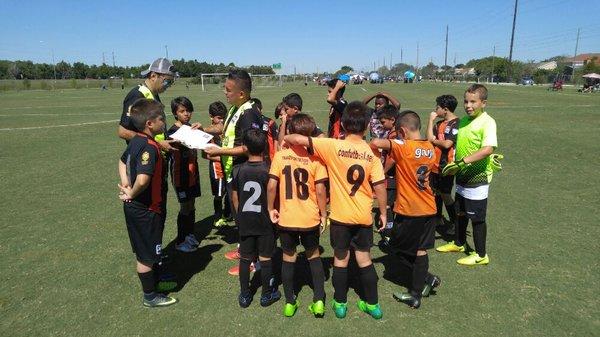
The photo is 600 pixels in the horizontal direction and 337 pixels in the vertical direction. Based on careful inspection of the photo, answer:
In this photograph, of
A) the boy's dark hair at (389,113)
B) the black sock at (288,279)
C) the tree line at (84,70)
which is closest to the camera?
the black sock at (288,279)

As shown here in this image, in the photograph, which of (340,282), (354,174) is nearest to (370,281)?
(340,282)

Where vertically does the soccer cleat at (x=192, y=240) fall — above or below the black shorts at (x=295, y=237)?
below

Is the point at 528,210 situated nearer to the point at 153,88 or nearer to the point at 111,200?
the point at 153,88

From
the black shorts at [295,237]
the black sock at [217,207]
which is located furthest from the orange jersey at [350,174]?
the black sock at [217,207]

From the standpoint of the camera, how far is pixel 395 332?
3619 millimetres

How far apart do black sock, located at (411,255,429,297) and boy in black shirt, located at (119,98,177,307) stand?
2.63 m

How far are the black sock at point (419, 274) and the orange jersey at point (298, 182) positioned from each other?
3.95ft

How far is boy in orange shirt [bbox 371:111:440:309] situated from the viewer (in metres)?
3.94

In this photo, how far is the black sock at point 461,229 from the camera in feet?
17.4

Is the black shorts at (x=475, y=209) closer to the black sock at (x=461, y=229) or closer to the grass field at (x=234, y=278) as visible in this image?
the black sock at (x=461, y=229)

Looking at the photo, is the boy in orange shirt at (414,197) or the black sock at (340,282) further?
the boy in orange shirt at (414,197)

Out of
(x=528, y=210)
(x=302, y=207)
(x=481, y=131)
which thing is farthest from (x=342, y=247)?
(x=528, y=210)

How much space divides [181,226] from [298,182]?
2590 millimetres

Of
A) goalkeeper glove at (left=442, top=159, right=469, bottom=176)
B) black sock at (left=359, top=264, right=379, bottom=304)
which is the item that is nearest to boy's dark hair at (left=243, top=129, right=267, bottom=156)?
black sock at (left=359, top=264, right=379, bottom=304)
